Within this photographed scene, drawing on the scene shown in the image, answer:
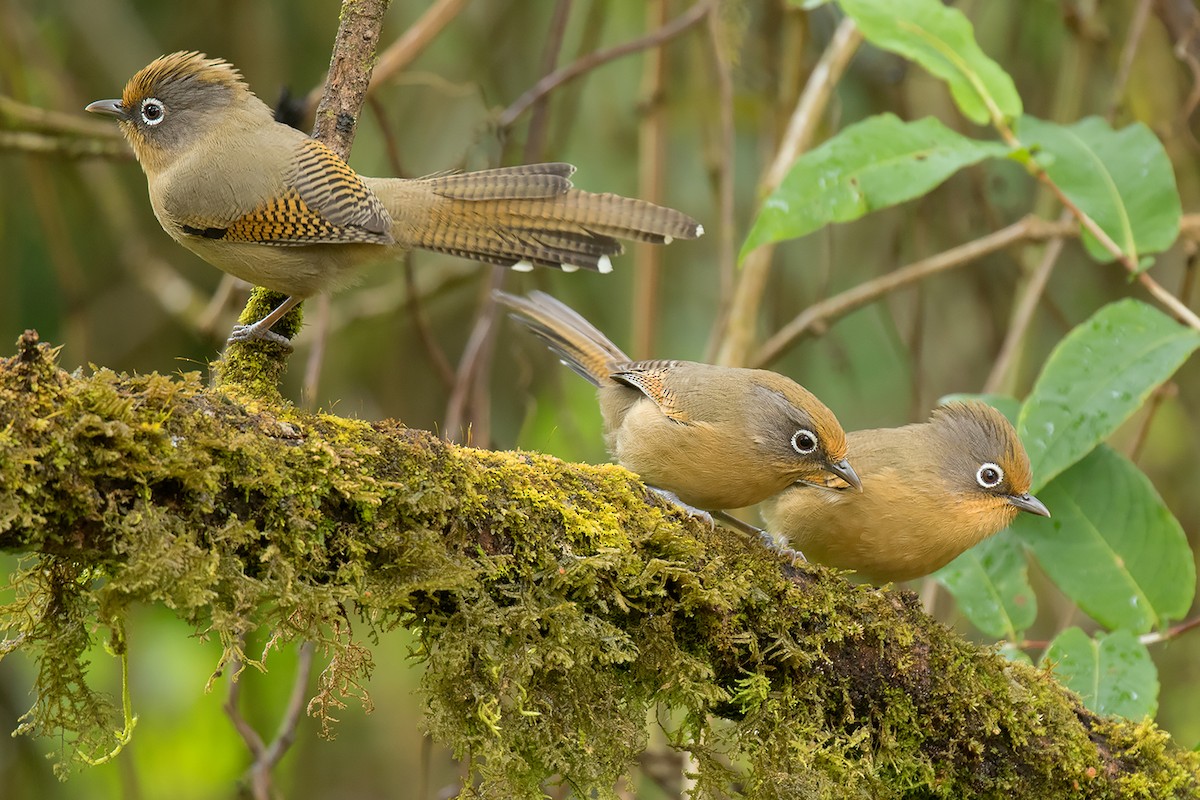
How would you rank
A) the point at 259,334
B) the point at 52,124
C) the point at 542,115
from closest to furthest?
the point at 259,334
the point at 52,124
the point at 542,115

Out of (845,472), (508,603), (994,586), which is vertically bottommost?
(994,586)

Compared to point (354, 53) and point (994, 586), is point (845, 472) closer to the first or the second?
point (994, 586)

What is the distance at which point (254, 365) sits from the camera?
3240mm

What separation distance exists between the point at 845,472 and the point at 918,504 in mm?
327

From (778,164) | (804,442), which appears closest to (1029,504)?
(804,442)

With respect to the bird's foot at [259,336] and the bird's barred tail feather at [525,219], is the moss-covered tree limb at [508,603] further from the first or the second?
the bird's barred tail feather at [525,219]

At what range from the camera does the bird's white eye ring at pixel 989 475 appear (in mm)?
3955

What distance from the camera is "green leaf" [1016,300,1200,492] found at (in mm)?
3740

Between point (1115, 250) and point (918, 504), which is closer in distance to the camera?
point (918, 504)

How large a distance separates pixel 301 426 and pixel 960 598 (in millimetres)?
2453

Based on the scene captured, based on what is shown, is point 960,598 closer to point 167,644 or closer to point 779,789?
point 779,789

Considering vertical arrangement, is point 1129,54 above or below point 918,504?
above

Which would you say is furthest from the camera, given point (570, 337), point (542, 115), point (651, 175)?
point (651, 175)

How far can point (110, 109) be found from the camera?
4.12m
